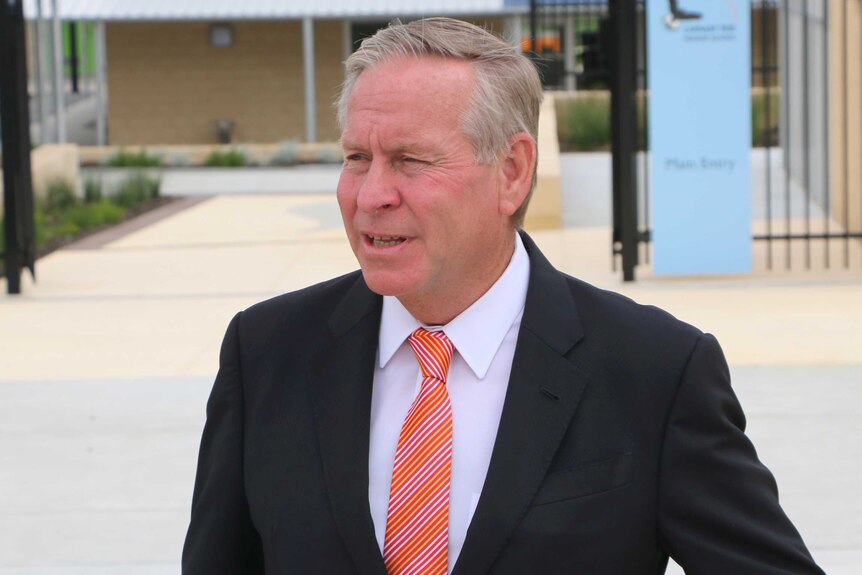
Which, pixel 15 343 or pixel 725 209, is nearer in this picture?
pixel 15 343

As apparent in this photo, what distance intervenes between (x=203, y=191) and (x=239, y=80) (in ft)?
27.1

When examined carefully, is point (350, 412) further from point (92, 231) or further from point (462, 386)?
point (92, 231)

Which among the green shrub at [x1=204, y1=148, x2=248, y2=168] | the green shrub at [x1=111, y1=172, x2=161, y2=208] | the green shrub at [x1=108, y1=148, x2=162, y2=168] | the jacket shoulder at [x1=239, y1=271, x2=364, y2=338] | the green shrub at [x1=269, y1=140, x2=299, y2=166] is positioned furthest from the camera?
the green shrub at [x1=269, y1=140, x2=299, y2=166]

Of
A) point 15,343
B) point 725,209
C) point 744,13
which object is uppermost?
point 744,13

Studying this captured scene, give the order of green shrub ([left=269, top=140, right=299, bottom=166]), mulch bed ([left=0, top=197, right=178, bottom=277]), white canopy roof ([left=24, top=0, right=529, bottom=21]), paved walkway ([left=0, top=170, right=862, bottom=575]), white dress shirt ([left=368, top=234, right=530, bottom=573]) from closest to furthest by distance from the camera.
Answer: white dress shirt ([left=368, top=234, right=530, bottom=573]) → paved walkway ([left=0, top=170, right=862, bottom=575]) → mulch bed ([left=0, top=197, right=178, bottom=277]) → green shrub ([left=269, top=140, right=299, bottom=166]) → white canopy roof ([left=24, top=0, right=529, bottom=21])

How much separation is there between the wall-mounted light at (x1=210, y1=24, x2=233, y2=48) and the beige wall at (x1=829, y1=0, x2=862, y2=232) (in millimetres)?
15175

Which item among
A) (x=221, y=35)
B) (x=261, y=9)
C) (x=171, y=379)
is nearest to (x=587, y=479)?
(x=171, y=379)

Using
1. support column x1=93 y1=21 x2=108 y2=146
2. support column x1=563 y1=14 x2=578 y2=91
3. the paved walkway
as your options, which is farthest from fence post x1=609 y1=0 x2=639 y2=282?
support column x1=563 y1=14 x2=578 y2=91

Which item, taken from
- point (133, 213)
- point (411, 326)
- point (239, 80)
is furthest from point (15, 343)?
point (239, 80)

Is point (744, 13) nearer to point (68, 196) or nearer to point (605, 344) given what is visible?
point (605, 344)

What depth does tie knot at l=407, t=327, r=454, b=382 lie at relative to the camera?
2.27 m

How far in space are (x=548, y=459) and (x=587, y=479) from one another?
0.20 ft

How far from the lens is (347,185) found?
7.25 ft

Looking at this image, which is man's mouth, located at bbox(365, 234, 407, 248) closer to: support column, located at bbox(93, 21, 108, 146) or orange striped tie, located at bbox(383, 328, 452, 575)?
orange striped tie, located at bbox(383, 328, 452, 575)
